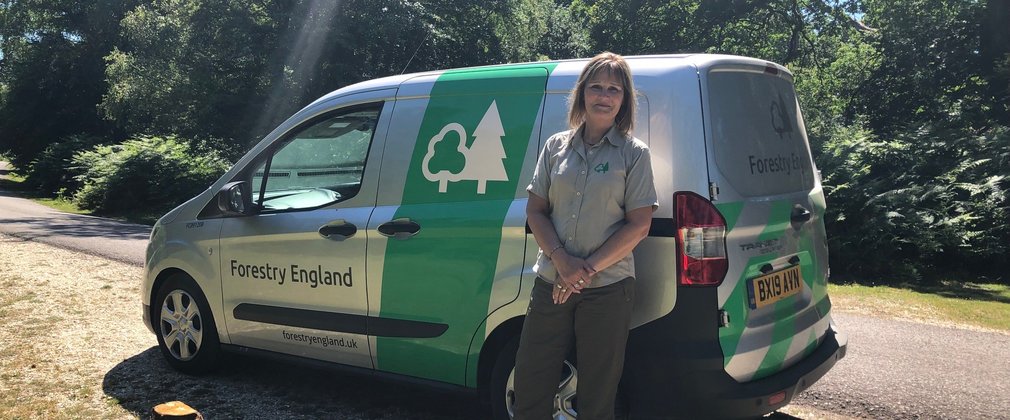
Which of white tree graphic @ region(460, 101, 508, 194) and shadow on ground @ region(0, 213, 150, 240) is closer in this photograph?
white tree graphic @ region(460, 101, 508, 194)

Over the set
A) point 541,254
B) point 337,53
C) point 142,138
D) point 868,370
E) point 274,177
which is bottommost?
point 868,370

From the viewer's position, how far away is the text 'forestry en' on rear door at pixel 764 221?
312 cm

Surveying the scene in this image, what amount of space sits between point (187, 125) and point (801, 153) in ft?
81.9

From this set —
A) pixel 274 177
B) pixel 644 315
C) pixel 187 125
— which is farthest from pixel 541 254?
pixel 187 125

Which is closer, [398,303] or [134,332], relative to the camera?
[398,303]

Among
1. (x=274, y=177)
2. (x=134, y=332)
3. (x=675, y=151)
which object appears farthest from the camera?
(x=134, y=332)

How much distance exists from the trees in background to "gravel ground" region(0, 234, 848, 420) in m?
8.29

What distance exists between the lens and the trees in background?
11.7m

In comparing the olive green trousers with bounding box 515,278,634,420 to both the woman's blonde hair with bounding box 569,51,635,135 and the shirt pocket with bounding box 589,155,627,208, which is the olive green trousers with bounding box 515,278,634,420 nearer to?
the shirt pocket with bounding box 589,155,627,208

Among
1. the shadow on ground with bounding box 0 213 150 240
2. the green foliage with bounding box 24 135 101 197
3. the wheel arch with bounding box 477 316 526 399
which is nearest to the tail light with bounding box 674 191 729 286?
the wheel arch with bounding box 477 316 526 399

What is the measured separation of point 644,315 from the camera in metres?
3.10

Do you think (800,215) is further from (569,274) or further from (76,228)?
(76,228)

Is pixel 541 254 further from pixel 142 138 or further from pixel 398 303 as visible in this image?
pixel 142 138

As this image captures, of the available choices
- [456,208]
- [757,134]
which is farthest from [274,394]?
[757,134]
